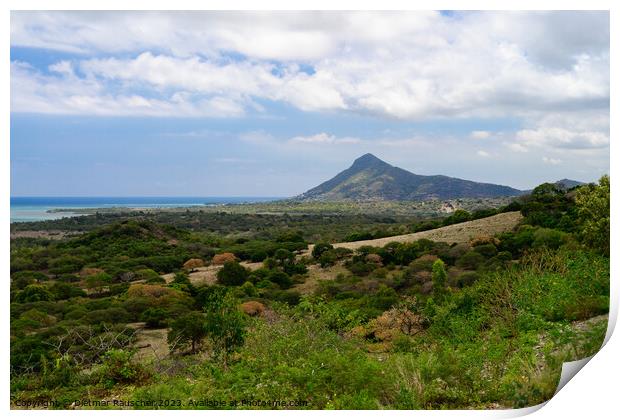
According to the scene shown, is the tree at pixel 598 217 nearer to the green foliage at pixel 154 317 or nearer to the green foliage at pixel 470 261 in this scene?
the green foliage at pixel 470 261

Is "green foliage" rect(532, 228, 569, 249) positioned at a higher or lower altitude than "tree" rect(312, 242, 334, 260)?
higher

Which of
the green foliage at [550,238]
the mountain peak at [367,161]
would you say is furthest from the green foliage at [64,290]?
the green foliage at [550,238]

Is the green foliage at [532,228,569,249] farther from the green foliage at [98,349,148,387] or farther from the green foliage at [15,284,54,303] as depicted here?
the green foliage at [15,284,54,303]

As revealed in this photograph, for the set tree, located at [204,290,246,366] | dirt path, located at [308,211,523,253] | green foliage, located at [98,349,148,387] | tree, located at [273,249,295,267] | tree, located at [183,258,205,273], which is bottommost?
green foliage, located at [98,349,148,387]

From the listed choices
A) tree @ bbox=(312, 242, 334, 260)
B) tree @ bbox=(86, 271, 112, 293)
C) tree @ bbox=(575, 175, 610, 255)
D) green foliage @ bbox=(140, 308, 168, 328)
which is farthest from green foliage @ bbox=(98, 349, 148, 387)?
tree @ bbox=(575, 175, 610, 255)

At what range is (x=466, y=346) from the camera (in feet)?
21.0

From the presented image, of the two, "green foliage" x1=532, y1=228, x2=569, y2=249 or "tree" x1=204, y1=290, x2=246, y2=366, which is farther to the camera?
"green foliage" x1=532, y1=228, x2=569, y2=249

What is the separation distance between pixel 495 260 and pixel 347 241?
4.77 meters

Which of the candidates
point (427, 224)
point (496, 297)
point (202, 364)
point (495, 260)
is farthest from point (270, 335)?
point (427, 224)

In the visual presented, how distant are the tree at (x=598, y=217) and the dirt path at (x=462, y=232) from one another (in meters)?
4.04

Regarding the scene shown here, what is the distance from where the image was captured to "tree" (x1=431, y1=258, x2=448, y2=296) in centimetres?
930

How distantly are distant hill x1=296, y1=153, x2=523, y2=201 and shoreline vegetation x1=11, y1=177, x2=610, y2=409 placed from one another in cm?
104

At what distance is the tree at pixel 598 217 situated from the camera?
7.52 meters
